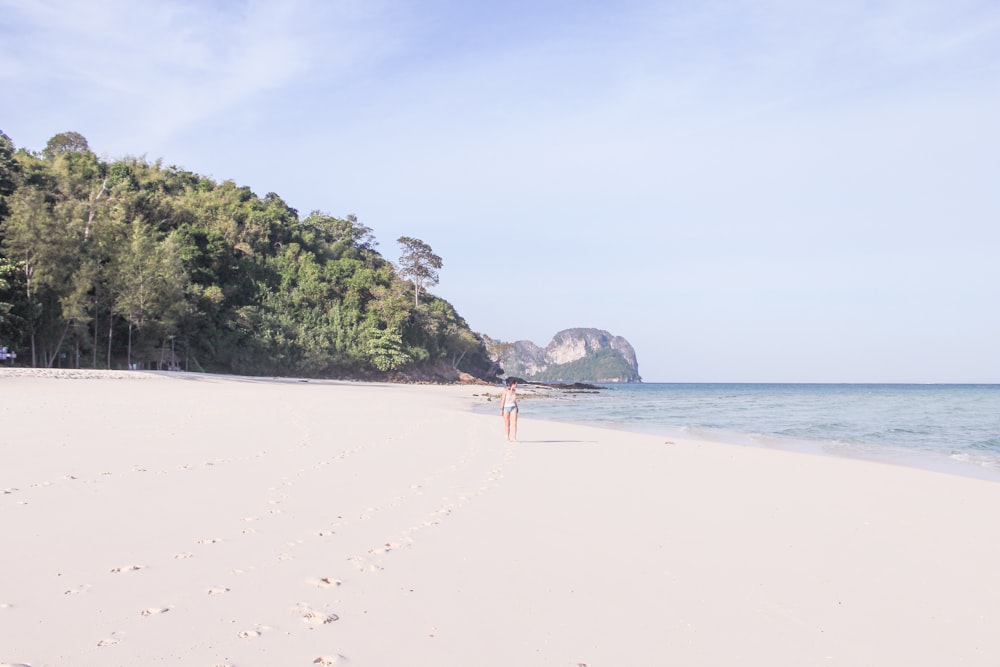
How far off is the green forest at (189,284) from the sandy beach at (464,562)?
2791 cm

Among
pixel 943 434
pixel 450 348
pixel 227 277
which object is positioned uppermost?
pixel 227 277

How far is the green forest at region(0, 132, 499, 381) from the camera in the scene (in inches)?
1332

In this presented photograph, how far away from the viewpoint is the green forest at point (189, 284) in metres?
33.8

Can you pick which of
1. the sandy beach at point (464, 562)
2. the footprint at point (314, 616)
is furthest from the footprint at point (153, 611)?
the footprint at point (314, 616)

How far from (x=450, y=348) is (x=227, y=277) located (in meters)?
28.6

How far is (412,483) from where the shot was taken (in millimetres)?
8219

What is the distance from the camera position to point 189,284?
152ft

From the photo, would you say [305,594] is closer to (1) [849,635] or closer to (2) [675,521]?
→ (1) [849,635]

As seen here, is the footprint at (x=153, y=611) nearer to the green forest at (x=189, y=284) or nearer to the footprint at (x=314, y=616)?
the footprint at (x=314, y=616)

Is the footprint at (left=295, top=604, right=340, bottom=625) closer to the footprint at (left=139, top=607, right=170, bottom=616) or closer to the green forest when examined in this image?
the footprint at (left=139, top=607, right=170, bottom=616)

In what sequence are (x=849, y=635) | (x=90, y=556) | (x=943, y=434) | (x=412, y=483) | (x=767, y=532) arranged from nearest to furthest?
(x=849, y=635) → (x=90, y=556) → (x=767, y=532) → (x=412, y=483) → (x=943, y=434)

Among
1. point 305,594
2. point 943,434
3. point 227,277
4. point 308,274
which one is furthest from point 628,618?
point 308,274

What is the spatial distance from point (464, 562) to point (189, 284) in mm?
46674

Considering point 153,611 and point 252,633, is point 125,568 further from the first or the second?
point 252,633
